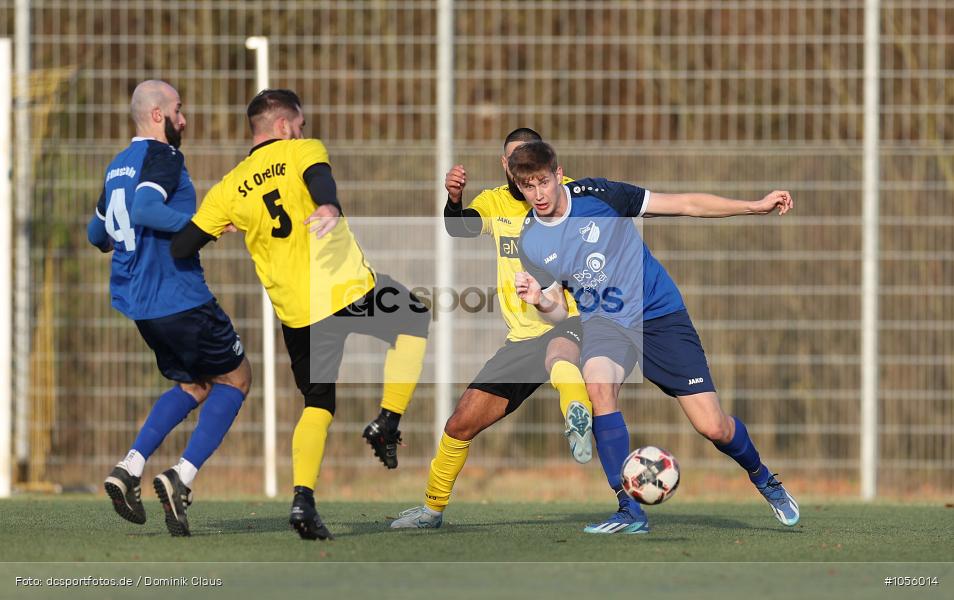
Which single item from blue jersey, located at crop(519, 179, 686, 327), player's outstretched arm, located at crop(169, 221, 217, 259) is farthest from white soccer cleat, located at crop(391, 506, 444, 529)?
player's outstretched arm, located at crop(169, 221, 217, 259)

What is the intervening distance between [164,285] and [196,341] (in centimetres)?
30

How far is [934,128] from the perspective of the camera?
11.2 meters

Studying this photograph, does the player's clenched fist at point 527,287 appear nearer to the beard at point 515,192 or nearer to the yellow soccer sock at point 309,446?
the beard at point 515,192

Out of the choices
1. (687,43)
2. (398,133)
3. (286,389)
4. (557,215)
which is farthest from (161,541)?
(687,43)

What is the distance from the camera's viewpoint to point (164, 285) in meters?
6.82

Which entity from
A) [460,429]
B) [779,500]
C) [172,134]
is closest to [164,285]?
[172,134]

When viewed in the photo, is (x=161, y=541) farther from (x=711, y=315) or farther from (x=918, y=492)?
(x=918, y=492)

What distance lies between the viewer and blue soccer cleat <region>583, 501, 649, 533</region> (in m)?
6.95

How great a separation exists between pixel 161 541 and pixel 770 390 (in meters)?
5.99

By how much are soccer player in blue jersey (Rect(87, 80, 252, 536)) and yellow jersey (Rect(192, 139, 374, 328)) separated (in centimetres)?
33

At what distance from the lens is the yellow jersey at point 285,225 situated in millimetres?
6496

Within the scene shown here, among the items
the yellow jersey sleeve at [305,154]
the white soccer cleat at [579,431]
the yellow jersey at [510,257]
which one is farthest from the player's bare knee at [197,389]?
the white soccer cleat at [579,431]

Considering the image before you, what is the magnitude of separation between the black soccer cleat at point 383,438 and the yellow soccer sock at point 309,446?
0.32m

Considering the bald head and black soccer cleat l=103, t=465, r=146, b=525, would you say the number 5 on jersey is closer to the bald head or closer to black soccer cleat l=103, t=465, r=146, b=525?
the bald head
